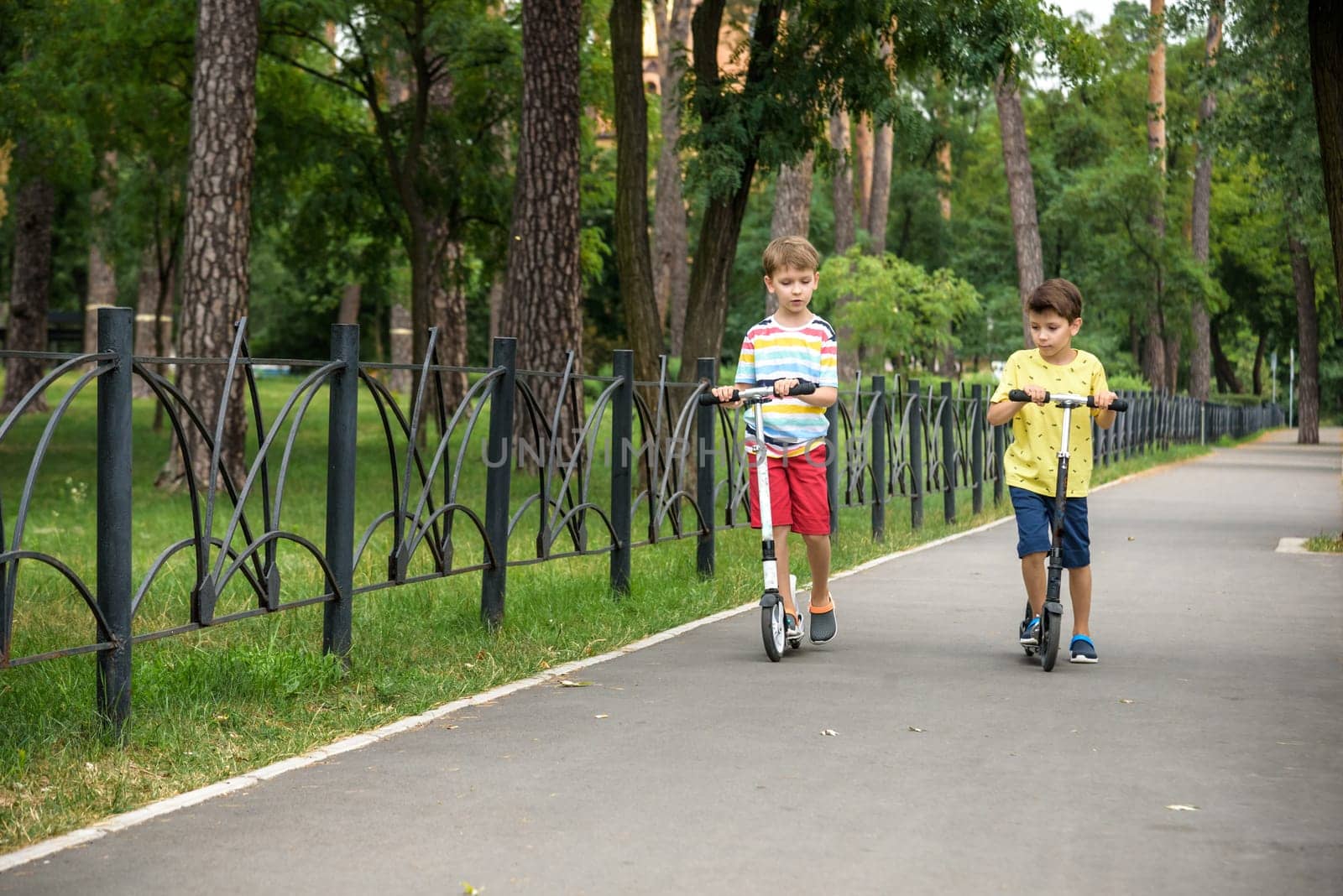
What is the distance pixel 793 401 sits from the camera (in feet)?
25.7

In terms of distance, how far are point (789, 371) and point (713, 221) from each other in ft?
29.9

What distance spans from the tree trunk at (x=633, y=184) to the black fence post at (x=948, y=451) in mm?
2663

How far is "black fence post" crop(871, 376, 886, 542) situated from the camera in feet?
46.6

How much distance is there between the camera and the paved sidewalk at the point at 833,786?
4258mm

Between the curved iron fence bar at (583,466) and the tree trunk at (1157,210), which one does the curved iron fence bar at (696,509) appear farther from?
the tree trunk at (1157,210)

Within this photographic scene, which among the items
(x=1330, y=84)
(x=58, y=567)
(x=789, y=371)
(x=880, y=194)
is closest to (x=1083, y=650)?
(x=789, y=371)

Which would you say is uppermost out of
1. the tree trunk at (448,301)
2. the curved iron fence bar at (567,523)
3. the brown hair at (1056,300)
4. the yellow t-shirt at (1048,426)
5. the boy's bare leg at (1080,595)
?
the tree trunk at (448,301)

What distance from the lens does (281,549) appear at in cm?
1350

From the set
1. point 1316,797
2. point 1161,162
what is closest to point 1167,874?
point 1316,797

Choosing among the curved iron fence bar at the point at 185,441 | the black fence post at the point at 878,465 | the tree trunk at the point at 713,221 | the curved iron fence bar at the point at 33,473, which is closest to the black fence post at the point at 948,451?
the black fence post at the point at 878,465

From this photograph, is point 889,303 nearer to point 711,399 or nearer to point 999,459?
point 999,459

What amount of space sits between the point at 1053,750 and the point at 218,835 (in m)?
2.68

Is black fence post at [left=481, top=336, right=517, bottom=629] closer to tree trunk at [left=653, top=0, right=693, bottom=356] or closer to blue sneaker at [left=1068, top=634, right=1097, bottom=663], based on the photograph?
blue sneaker at [left=1068, top=634, right=1097, bottom=663]

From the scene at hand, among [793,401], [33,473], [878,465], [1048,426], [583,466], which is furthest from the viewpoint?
[878,465]
